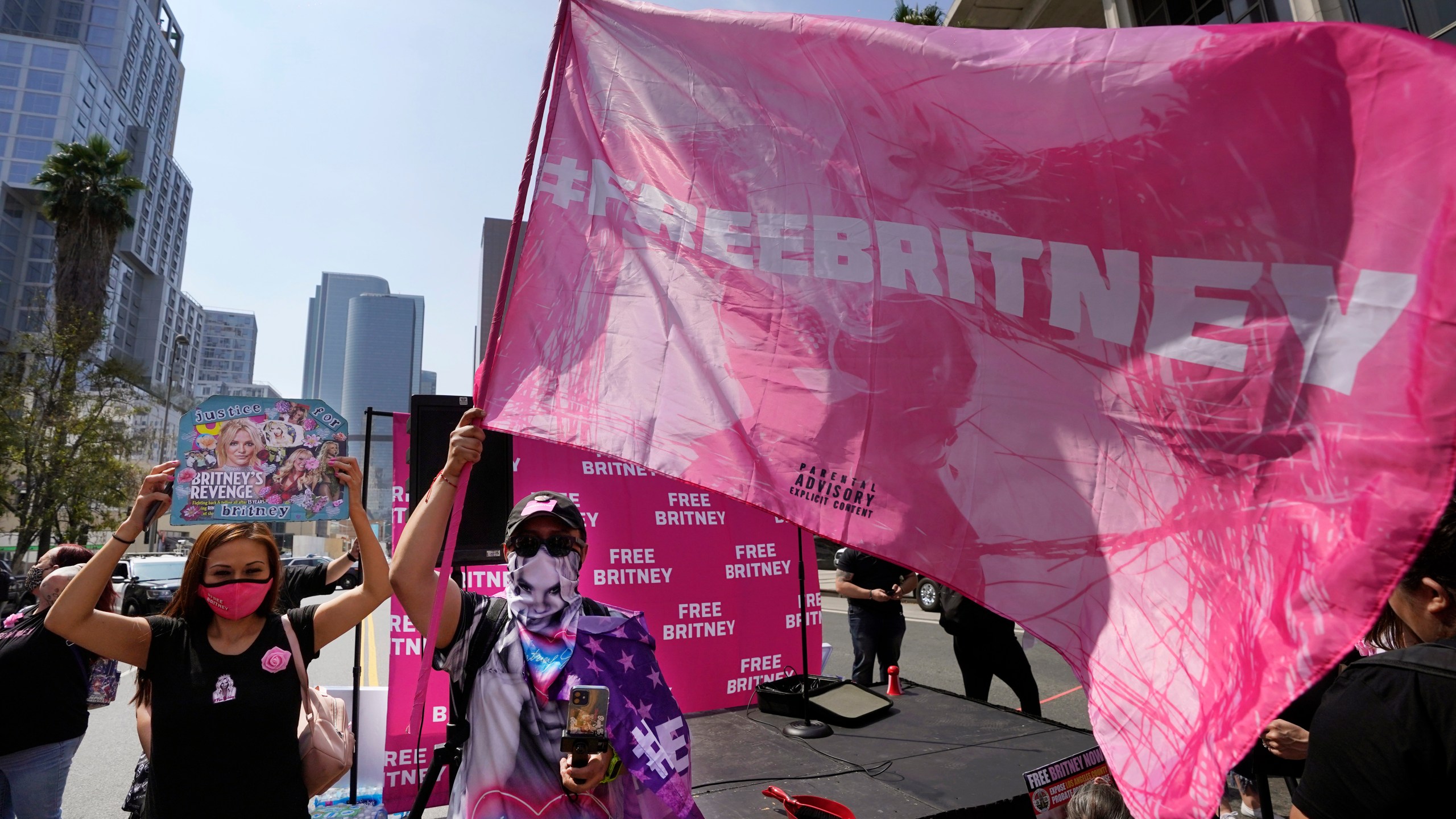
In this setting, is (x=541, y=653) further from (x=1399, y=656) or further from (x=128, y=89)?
(x=128, y=89)

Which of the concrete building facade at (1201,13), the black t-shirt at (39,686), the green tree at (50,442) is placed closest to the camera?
the black t-shirt at (39,686)

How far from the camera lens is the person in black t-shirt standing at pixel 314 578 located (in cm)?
430

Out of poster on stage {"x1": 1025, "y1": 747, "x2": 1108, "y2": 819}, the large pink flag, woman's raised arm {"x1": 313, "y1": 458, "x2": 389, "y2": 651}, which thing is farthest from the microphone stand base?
the large pink flag

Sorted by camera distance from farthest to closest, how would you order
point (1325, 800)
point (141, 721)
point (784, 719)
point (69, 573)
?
point (784, 719), point (69, 573), point (141, 721), point (1325, 800)

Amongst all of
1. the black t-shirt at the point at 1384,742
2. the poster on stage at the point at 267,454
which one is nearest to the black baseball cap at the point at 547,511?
the black t-shirt at the point at 1384,742

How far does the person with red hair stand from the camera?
3670 mm

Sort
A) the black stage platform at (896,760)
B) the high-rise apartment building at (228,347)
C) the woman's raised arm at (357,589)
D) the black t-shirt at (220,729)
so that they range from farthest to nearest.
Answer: the high-rise apartment building at (228,347) → the black stage platform at (896,760) → the woman's raised arm at (357,589) → the black t-shirt at (220,729)

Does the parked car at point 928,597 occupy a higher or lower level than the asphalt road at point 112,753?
higher

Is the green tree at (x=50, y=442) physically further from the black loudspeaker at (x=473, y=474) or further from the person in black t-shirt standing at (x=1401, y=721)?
the person in black t-shirt standing at (x=1401, y=721)

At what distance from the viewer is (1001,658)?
5.38m

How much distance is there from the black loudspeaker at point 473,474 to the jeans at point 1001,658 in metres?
3.33

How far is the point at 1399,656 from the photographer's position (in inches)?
66.0

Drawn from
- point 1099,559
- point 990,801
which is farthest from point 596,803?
point 990,801

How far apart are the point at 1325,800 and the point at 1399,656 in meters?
0.36
